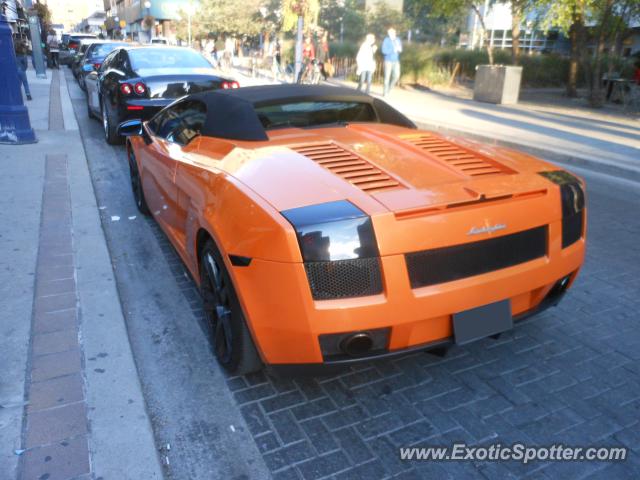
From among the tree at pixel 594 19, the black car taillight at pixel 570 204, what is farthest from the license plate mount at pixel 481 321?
the tree at pixel 594 19

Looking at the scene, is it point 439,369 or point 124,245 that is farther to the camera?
point 124,245

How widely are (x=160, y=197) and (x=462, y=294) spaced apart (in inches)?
105

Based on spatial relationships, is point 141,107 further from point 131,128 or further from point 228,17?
point 228,17

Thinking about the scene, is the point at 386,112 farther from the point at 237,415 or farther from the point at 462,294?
the point at 237,415

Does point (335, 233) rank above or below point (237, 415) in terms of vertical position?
above

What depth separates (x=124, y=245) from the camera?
4.82 meters

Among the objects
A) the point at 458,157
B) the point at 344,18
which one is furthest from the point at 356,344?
the point at 344,18

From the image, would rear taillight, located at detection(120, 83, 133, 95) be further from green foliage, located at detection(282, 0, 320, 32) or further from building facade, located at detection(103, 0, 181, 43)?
building facade, located at detection(103, 0, 181, 43)

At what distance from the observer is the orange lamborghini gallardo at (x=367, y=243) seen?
2229mm

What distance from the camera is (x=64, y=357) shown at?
9.99 ft

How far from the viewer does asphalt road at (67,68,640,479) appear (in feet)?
7.68

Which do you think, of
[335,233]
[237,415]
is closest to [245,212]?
[335,233]

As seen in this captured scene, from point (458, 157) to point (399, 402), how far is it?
52.8 inches

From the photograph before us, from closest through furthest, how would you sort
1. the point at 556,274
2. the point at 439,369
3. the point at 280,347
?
the point at 280,347
the point at 556,274
the point at 439,369
